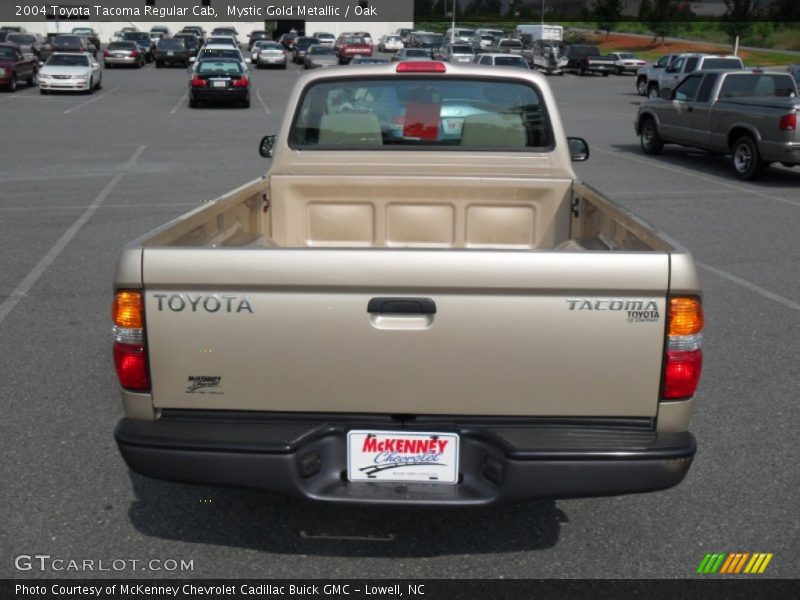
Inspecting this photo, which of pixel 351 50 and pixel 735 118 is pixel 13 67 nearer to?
pixel 735 118

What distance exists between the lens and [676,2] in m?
84.1

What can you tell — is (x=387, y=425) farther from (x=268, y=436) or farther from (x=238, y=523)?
(x=238, y=523)

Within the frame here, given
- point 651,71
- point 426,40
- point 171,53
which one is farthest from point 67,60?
point 426,40

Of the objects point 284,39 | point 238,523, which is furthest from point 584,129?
point 284,39

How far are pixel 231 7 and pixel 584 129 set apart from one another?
66336 mm

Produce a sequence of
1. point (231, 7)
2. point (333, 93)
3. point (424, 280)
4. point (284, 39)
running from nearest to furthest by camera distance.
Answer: point (424, 280), point (333, 93), point (284, 39), point (231, 7)

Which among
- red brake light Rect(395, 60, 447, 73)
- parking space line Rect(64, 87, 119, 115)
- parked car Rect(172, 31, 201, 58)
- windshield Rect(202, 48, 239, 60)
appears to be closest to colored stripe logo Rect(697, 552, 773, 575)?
red brake light Rect(395, 60, 447, 73)

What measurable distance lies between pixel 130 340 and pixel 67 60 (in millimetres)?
31069

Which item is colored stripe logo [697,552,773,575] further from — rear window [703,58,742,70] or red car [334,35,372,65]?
red car [334,35,372,65]

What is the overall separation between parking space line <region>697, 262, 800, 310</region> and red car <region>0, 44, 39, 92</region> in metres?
27.9

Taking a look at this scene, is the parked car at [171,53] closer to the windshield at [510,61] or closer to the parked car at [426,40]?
the parked car at [426,40]

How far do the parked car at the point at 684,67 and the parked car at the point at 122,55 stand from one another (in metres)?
26.4

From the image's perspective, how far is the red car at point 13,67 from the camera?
1207 inches

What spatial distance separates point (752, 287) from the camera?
26.5 feet
